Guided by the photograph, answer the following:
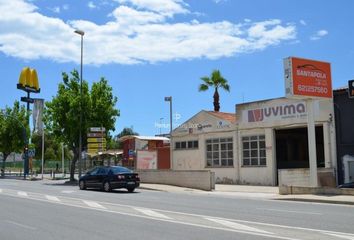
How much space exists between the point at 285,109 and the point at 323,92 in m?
6.34

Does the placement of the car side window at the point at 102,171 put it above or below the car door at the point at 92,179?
above

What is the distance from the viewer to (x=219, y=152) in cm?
3781

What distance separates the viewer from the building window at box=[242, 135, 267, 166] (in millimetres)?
34438

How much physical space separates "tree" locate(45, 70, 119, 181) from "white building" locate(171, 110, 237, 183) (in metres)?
6.44

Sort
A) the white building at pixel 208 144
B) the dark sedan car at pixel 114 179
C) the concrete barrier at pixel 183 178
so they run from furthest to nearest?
the white building at pixel 208 144 < the concrete barrier at pixel 183 178 < the dark sedan car at pixel 114 179

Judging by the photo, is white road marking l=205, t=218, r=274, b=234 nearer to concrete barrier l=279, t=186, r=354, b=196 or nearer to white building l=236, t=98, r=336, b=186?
concrete barrier l=279, t=186, r=354, b=196

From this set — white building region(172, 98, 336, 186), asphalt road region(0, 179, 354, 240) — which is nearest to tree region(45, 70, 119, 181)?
white building region(172, 98, 336, 186)

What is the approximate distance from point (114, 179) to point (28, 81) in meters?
46.0

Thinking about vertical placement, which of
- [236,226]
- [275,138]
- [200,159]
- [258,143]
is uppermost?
[275,138]

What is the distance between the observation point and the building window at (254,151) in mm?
34438

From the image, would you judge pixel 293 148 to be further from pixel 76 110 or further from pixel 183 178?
pixel 76 110

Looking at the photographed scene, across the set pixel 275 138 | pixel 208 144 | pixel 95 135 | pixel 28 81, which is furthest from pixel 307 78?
pixel 28 81

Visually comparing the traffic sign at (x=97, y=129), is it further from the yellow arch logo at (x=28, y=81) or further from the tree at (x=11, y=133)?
the yellow arch logo at (x=28, y=81)

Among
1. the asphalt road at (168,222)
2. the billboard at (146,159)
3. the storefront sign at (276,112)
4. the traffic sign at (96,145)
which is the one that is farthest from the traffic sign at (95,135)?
the asphalt road at (168,222)
